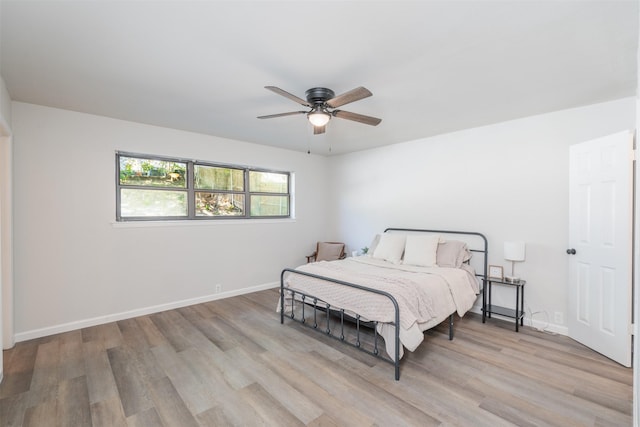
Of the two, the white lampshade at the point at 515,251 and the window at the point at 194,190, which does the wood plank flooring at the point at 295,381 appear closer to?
the white lampshade at the point at 515,251

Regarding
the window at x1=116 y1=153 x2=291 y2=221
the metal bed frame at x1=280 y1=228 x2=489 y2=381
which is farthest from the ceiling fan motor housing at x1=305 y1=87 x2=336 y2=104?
the window at x1=116 y1=153 x2=291 y2=221

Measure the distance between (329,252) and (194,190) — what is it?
253 cm

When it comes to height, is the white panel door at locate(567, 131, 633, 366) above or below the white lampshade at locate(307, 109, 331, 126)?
below

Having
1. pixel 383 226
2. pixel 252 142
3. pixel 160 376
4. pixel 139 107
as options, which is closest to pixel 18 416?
pixel 160 376

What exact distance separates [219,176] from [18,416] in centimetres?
343

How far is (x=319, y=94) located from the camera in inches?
104

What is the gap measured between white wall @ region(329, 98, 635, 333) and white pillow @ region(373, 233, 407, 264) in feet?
1.91

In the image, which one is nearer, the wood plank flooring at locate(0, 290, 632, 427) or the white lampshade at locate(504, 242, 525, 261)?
the wood plank flooring at locate(0, 290, 632, 427)

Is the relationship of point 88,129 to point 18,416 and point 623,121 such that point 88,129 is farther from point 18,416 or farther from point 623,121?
point 623,121

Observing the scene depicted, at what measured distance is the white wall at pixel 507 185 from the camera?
331cm

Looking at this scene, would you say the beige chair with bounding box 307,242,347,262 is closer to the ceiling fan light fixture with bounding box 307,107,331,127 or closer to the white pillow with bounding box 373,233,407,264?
the white pillow with bounding box 373,233,407,264

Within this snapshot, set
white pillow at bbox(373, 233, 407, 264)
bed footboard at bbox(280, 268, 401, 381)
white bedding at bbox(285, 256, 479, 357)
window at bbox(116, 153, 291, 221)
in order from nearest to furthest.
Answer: bed footboard at bbox(280, 268, 401, 381)
white bedding at bbox(285, 256, 479, 357)
window at bbox(116, 153, 291, 221)
white pillow at bbox(373, 233, 407, 264)

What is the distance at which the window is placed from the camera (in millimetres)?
3906

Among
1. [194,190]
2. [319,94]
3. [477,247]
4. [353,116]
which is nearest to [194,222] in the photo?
[194,190]
